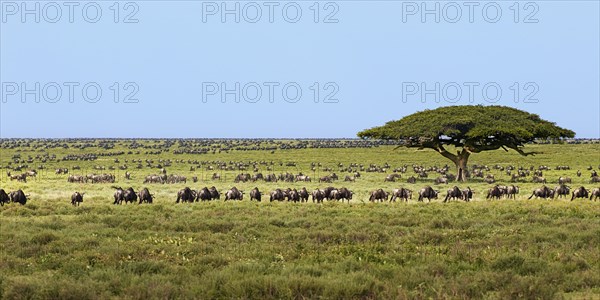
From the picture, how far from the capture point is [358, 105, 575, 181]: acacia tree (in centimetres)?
5088

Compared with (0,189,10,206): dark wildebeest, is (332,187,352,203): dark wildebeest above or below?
below

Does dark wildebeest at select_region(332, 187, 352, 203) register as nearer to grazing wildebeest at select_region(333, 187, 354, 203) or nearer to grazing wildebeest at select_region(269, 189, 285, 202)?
grazing wildebeest at select_region(333, 187, 354, 203)

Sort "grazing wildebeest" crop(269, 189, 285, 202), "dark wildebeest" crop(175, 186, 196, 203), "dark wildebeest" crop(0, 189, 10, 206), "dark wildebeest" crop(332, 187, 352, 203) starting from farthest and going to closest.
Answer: "grazing wildebeest" crop(269, 189, 285, 202) → "dark wildebeest" crop(332, 187, 352, 203) → "dark wildebeest" crop(175, 186, 196, 203) → "dark wildebeest" crop(0, 189, 10, 206)

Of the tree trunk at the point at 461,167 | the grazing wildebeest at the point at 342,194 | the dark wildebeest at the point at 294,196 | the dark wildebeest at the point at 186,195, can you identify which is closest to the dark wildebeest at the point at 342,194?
the grazing wildebeest at the point at 342,194

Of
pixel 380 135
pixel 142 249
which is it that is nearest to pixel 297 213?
pixel 142 249

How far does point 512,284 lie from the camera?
32.2 ft

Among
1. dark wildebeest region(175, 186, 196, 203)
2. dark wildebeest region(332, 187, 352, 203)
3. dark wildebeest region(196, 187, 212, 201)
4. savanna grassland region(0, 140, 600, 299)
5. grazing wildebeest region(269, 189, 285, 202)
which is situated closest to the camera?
savanna grassland region(0, 140, 600, 299)

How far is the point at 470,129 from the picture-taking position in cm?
5181

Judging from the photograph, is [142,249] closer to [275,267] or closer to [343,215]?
[275,267]

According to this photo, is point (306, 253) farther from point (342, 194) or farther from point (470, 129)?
point (470, 129)

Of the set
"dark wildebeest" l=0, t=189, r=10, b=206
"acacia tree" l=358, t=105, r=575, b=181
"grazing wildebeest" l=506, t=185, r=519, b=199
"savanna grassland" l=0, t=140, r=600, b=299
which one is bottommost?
"grazing wildebeest" l=506, t=185, r=519, b=199

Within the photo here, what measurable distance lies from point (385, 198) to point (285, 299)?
21.7 metres

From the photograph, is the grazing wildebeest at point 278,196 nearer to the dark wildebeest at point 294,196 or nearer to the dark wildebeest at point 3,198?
the dark wildebeest at point 294,196

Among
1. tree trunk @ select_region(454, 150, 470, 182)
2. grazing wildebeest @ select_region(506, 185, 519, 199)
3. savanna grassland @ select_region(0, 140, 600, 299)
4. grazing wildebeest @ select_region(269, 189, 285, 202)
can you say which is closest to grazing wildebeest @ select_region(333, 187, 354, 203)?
grazing wildebeest @ select_region(269, 189, 285, 202)
